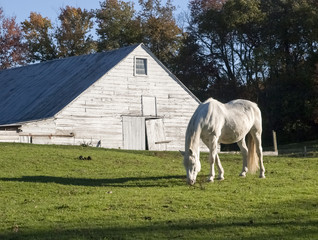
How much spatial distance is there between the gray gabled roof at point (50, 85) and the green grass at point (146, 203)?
13.3 metres

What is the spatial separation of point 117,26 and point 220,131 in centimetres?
4508

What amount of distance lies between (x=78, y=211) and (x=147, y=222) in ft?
6.39

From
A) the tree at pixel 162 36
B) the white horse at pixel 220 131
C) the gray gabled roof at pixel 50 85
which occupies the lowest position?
the white horse at pixel 220 131

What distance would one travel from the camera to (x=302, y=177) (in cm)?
2086

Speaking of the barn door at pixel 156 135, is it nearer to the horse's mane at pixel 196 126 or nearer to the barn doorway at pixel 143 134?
the barn doorway at pixel 143 134

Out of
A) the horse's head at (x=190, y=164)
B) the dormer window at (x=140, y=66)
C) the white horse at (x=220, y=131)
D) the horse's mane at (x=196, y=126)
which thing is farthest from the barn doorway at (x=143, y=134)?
the horse's head at (x=190, y=164)

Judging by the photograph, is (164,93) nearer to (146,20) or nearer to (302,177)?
(302,177)

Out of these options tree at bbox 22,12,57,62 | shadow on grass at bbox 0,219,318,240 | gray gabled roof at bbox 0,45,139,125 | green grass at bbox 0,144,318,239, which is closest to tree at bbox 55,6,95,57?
tree at bbox 22,12,57,62

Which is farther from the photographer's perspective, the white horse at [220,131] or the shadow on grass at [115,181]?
the shadow on grass at [115,181]

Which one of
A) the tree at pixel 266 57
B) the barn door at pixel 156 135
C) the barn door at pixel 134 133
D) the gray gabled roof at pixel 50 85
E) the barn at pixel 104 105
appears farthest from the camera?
the tree at pixel 266 57

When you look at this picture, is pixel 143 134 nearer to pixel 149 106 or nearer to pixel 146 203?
pixel 149 106

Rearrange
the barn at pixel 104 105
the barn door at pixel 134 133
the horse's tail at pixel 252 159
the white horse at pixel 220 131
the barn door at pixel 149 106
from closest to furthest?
the white horse at pixel 220 131 < the horse's tail at pixel 252 159 < the barn at pixel 104 105 < the barn door at pixel 134 133 < the barn door at pixel 149 106

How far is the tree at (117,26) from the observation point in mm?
62250

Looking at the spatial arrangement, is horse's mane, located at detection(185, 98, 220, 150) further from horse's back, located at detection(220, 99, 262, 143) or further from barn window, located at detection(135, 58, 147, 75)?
barn window, located at detection(135, 58, 147, 75)
